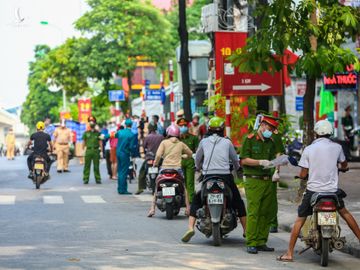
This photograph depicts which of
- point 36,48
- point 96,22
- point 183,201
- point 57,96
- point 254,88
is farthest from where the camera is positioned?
point 36,48

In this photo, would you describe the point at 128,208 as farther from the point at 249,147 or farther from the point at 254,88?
the point at 249,147

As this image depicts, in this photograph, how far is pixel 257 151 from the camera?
13.8m

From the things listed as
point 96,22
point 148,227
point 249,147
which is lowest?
point 148,227

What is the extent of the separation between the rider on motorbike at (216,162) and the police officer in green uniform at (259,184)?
873 millimetres

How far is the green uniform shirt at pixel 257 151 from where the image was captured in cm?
1380

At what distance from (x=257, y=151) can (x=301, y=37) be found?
5.40m

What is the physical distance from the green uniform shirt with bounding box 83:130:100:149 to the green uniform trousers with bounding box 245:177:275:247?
1756cm

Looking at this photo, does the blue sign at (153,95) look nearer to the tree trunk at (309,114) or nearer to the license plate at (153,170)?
the license plate at (153,170)

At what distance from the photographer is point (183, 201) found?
18875 millimetres

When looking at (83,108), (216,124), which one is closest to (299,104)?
(216,124)

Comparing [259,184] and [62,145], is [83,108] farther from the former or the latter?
[259,184]

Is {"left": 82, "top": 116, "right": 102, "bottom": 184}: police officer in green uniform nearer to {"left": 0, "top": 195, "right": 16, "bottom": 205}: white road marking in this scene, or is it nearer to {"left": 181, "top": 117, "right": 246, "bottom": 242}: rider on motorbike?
{"left": 0, "top": 195, "right": 16, "bottom": 205}: white road marking

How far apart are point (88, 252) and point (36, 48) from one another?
12787 centimetres

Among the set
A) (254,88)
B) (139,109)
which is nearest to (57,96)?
(139,109)
